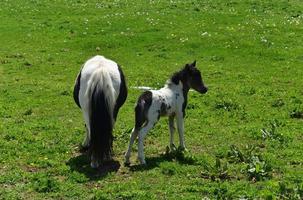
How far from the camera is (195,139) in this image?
43.3ft

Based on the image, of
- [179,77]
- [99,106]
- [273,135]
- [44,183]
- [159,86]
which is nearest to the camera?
[44,183]

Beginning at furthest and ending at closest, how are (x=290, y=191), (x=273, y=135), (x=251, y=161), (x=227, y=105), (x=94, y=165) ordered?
(x=227, y=105)
(x=273, y=135)
(x=251, y=161)
(x=94, y=165)
(x=290, y=191)

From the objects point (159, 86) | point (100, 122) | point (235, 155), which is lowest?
point (235, 155)

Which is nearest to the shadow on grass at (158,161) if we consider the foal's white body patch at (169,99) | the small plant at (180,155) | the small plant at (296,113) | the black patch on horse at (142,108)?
the small plant at (180,155)

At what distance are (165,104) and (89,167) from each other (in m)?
1.95

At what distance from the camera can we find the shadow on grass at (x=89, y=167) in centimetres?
1076

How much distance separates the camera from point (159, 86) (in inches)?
716

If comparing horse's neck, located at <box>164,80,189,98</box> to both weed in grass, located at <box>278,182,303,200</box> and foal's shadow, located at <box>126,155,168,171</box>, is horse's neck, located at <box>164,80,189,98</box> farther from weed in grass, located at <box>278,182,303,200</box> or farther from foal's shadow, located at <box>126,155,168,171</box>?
weed in grass, located at <box>278,182,303,200</box>

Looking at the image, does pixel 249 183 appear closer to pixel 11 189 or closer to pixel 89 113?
pixel 89 113

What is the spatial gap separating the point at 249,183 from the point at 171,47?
14.0m

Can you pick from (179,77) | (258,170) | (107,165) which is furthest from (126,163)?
(258,170)

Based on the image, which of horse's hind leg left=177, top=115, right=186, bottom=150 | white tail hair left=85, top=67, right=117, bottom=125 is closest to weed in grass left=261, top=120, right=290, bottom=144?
horse's hind leg left=177, top=115, right=186, bottom=150

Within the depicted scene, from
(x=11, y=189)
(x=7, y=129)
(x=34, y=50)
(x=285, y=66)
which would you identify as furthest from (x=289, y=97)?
(x=34, y=50)

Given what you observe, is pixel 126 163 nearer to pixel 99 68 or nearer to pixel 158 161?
pixel 158 161
